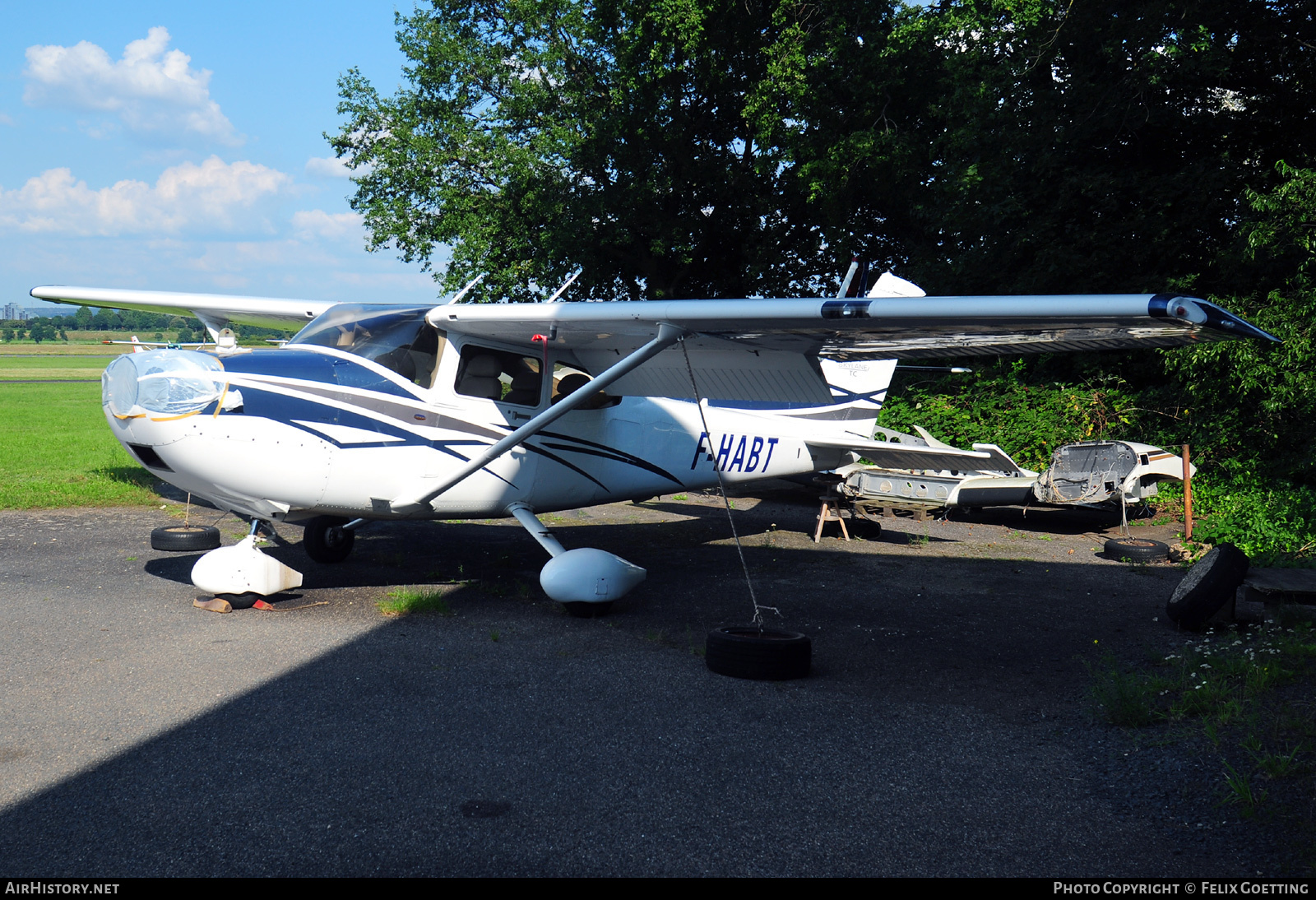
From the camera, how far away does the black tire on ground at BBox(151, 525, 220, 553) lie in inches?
349

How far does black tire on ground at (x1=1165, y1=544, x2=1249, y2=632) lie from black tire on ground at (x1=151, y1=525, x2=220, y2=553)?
875 cm

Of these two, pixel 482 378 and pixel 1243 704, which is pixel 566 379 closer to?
pixel 482 378

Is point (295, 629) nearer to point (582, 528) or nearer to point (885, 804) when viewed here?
point (885, 804)

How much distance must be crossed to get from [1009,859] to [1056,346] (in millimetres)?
4014

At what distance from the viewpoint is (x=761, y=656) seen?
5.33 metres

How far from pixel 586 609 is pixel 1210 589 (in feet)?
14.8

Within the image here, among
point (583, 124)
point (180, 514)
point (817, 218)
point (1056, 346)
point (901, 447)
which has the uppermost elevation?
point (583, 124)

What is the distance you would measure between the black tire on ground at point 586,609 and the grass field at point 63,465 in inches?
342

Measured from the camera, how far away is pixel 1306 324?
11.0 meters

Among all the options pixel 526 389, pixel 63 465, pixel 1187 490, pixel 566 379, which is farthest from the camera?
pixel 63 465

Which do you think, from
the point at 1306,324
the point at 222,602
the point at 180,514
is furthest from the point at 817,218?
the point at 222,602

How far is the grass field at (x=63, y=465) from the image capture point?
12547mm

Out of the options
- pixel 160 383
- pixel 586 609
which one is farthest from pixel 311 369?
pixel 586 609

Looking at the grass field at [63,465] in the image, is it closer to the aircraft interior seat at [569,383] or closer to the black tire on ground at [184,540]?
the black tire on ground at [184,540]
